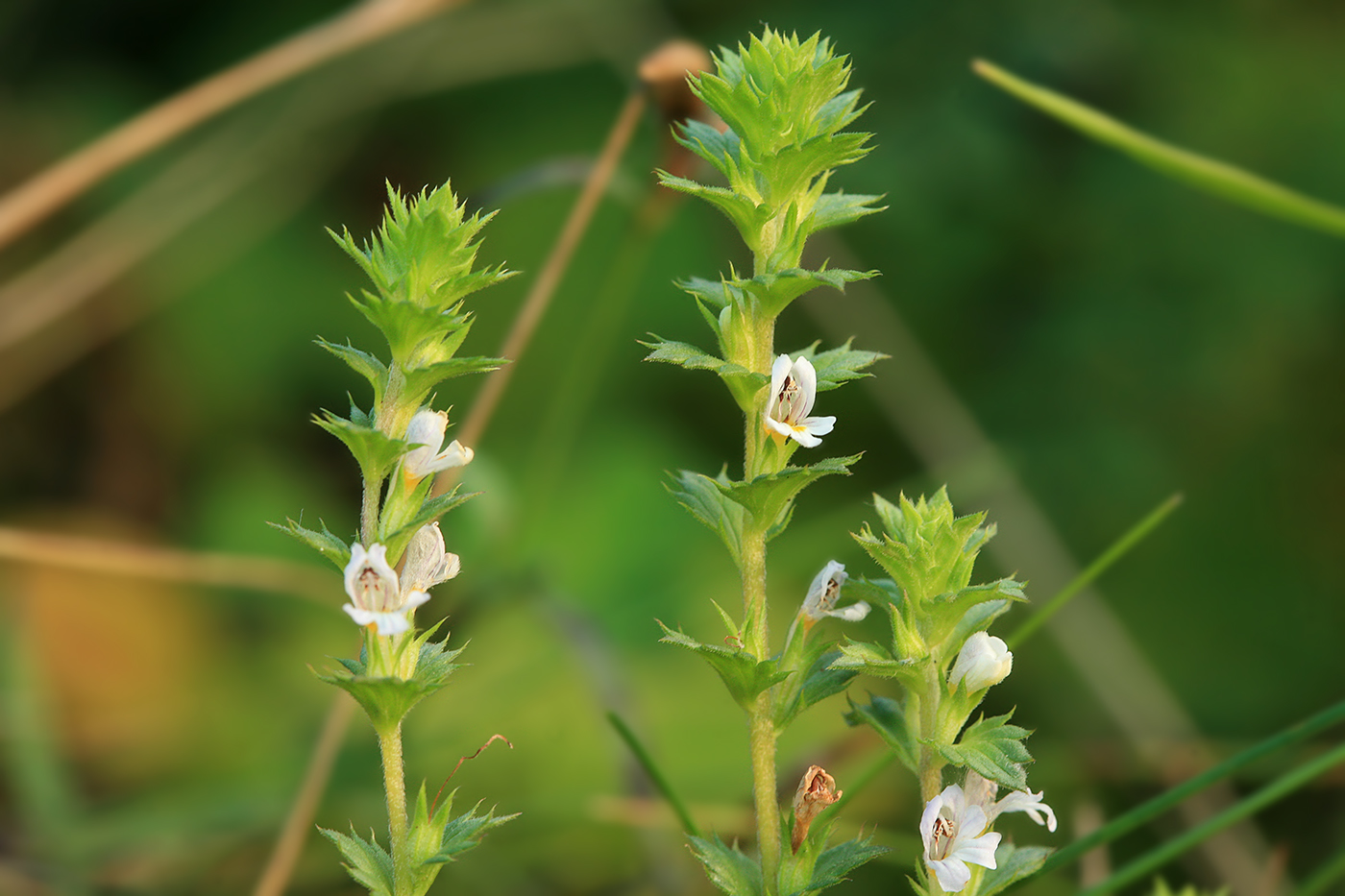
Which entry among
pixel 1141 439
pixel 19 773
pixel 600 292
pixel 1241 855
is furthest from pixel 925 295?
pixel 19 773

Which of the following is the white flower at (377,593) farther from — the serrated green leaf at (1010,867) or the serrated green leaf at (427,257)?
the serrated green leaf at (1010,867)

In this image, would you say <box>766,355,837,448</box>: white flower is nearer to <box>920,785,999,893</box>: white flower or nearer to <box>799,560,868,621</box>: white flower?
<box>799,560,868,621</box>: white flower

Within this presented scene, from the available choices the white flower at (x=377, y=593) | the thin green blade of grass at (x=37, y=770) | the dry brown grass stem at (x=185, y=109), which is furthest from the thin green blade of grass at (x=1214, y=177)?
the thin green blade of grass at (x=37, y=770)

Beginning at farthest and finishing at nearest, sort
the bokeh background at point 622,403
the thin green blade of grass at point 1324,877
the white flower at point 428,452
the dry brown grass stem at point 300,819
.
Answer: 1. the bokeh background at point 622,403
2. the dry brown grass stem at point 300,819
3. the thin green blade of grass at point 1324,877
4. the white flower at point 428,452

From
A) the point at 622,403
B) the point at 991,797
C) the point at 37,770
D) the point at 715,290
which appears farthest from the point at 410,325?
the point at 622,403

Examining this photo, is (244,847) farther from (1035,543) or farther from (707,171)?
(1035,543)

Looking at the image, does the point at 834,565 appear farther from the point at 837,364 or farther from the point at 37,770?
the point at 37,770

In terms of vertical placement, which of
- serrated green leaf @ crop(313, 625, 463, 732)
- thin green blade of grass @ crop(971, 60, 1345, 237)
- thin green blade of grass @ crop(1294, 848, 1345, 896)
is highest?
thin green blade of grass @ crop(971, 60, 1345, 237)

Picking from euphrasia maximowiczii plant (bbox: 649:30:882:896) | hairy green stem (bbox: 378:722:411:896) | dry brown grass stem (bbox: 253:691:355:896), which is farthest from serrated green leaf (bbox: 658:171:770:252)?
dry brown grass stem (bbox: 253:691:355:896)
